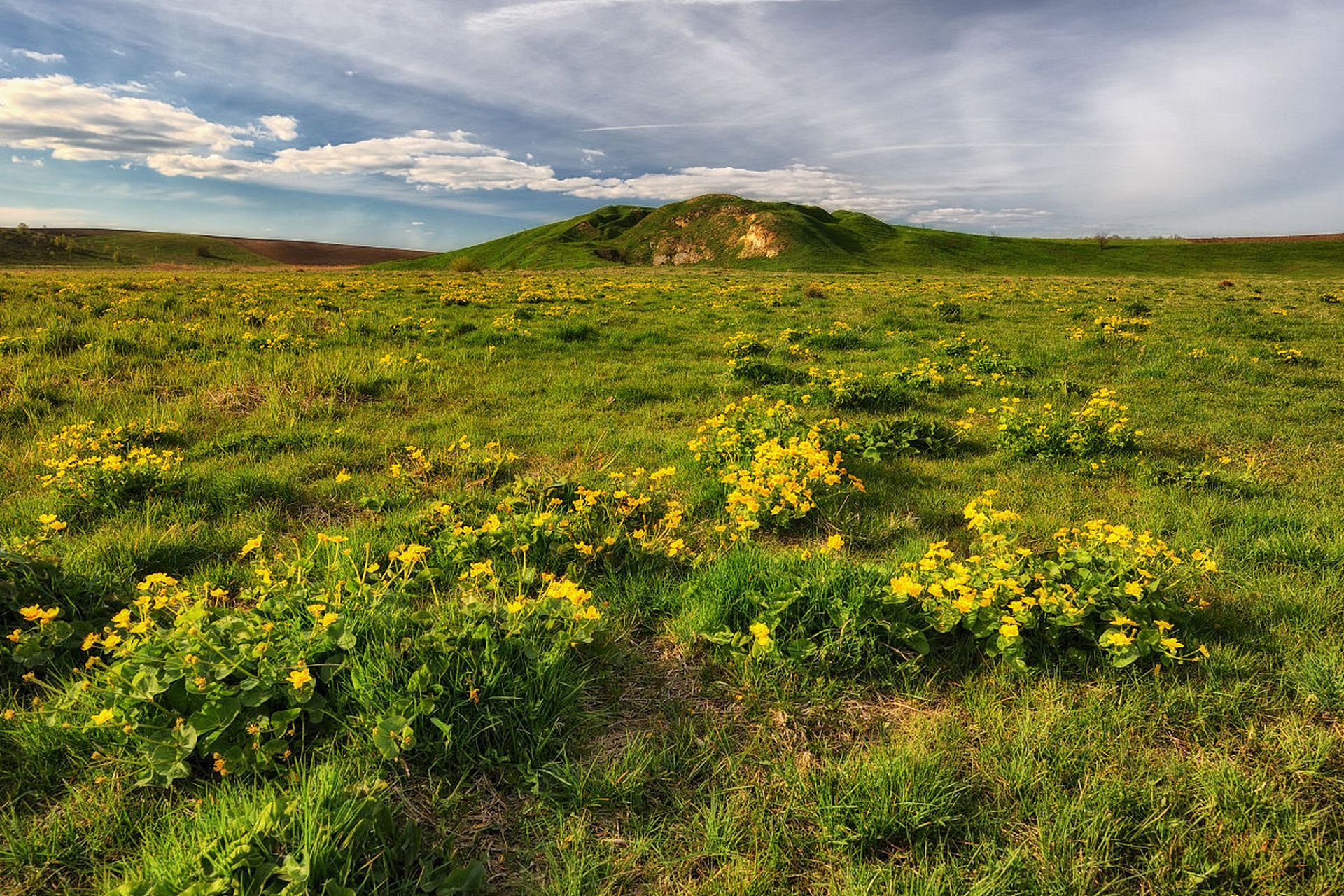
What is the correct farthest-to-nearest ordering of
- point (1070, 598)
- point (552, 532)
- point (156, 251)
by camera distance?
point (156, 251)
point (552, 532)
point (1070, 598)

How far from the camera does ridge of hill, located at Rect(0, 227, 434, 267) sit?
8819 cm

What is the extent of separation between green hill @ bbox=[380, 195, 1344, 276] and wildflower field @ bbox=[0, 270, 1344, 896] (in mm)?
55700

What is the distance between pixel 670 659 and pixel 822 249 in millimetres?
77534

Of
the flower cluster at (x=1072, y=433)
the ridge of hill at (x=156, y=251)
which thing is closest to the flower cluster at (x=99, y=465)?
the flower cluster at (x=1072, y=433)

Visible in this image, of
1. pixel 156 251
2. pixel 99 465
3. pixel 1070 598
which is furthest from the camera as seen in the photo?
pixel 156 251

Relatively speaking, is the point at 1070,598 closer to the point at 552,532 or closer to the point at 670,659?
the point at 670,659

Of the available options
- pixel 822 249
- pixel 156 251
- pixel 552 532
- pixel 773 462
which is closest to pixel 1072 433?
pixel 773 462

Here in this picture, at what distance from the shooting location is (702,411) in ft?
28.7

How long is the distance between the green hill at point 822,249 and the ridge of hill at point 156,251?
2534cm

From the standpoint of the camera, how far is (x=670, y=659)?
368 cm

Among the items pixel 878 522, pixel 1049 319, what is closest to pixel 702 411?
pixel 878 522

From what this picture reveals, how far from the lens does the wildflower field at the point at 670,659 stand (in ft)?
8.23

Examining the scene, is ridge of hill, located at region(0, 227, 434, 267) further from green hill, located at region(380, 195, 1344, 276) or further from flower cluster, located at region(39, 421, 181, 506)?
flower cluster, located at region(39, 421, 181, 506)

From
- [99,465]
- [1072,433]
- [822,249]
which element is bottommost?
[99,465]
